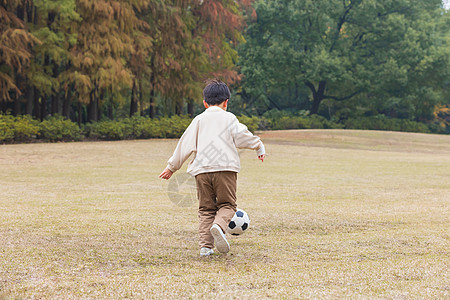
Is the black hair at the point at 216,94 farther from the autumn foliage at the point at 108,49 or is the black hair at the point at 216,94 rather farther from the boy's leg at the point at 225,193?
the autumn foliage at the point at 108,49

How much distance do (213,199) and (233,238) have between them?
2.91ft

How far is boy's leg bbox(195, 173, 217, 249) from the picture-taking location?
460cm

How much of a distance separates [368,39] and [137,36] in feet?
74.6

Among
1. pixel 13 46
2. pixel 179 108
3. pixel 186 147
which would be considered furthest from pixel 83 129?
pixel 186 147

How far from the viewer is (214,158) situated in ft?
15.2

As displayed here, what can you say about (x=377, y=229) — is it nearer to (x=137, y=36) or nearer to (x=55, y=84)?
(x=55, y=84)

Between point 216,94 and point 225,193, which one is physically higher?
point 216,94

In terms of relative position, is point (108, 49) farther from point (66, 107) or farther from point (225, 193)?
point (225, 193)

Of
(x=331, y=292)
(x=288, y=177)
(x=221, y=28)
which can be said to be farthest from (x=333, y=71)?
(x=331, y=292)

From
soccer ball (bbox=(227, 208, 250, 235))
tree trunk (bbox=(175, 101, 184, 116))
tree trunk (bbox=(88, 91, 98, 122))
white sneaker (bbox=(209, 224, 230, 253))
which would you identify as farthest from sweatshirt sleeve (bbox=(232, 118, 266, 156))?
tree trunk (bbox=(175, 101, 184, 116))

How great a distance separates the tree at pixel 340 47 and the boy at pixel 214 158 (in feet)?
110

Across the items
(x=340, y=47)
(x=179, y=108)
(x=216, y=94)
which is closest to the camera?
(x=216, y=94)

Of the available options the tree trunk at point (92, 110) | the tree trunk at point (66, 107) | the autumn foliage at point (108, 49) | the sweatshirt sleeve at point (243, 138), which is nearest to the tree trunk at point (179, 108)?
the autumn foliage at point (108, 49)

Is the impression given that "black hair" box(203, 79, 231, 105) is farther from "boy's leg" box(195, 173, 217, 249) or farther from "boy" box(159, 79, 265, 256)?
"boy's leg" box(195, 173, 217, 249)
